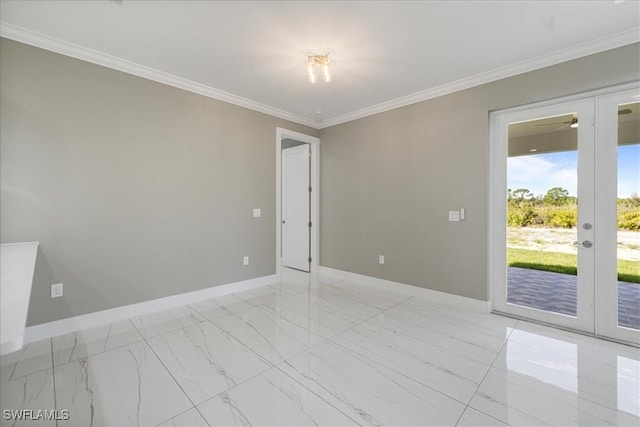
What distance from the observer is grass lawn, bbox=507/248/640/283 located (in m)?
2.42

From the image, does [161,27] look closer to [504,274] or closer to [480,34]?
[480,34]

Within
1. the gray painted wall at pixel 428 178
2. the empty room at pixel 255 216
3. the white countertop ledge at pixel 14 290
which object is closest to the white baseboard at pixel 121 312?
the empty room at pixel 255 216

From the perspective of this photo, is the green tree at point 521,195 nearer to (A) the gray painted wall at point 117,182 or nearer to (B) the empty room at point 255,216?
(B) the empty room at point 255,216

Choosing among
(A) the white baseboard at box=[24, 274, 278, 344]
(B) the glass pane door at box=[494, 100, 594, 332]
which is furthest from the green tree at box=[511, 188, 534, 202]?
(A) the white baseboard at box=[24, 274, 278, 344]

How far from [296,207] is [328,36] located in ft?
10.7

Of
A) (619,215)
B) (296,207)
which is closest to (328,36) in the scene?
(619,215)

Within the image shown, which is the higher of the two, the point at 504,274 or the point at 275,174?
the point at 275,174

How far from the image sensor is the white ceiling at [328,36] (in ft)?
6.66

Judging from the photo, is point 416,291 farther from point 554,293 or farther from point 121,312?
point 121,312

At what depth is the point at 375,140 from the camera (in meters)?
4.12

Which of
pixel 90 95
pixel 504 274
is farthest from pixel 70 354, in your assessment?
pixel 504 274

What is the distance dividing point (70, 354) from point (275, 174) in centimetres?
305

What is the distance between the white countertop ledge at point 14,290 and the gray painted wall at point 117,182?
1.08 ft

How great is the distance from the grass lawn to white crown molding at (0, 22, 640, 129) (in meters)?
1.96
